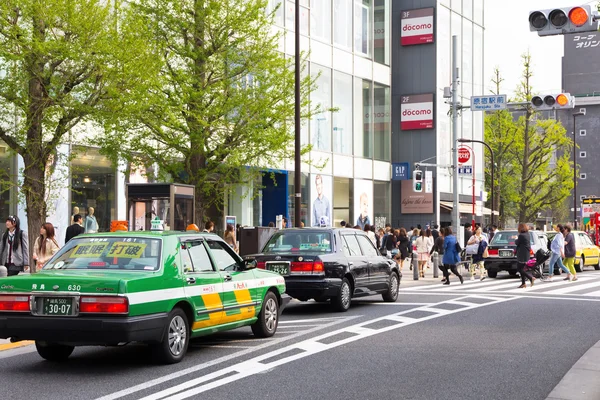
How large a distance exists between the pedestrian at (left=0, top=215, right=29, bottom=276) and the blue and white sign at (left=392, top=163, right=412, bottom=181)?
3373 centimetres

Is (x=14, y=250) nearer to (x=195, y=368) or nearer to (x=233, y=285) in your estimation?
(x=233, y=285)

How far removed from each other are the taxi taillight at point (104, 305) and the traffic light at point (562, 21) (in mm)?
7512

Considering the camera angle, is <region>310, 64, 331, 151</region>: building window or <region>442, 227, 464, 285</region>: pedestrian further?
<region>310, 64, 331, 151</region>: building window

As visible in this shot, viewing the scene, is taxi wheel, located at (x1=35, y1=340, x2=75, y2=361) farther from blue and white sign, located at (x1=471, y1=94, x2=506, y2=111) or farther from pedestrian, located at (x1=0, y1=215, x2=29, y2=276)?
blue and white sign, located at (x1=471, y1=94, x2=506, y2=111)

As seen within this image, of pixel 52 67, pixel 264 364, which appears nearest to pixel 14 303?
pixel 264 364

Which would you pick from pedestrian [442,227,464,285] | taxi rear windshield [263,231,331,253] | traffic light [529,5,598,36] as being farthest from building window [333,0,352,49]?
traffic light [529,5,598,36]

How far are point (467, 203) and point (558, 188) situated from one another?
13214 mm

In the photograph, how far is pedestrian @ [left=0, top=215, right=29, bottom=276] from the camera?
1622cm

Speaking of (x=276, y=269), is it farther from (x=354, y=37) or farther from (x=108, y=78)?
(x=354, y=37)

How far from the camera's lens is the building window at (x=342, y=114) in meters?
44.0

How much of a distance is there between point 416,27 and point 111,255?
41487mm

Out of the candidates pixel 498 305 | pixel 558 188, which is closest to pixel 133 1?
pixel 498 305

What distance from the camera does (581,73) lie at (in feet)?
398

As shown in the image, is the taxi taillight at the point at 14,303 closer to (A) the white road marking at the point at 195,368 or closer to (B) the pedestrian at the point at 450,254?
(A) the white road marking at the point at 195,368
